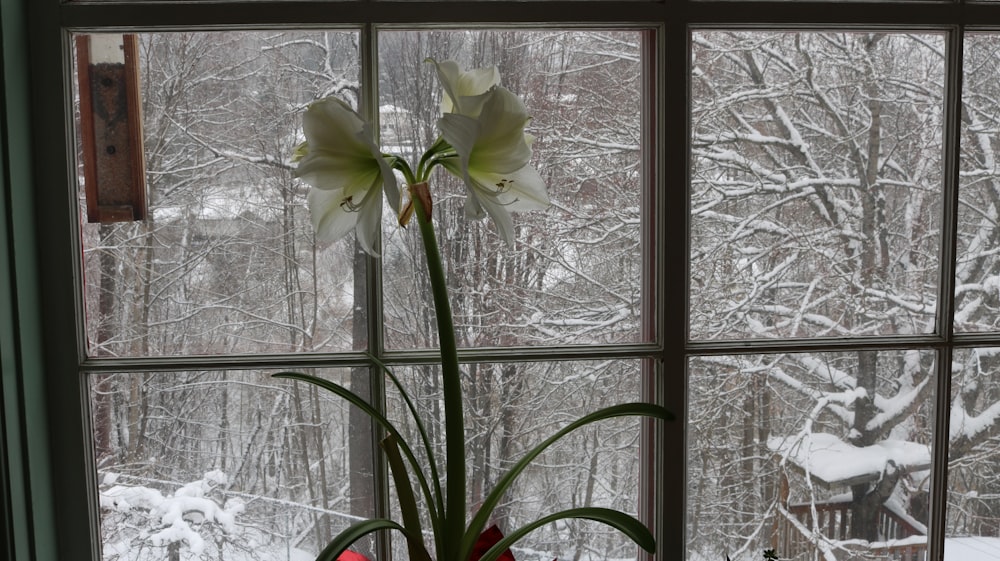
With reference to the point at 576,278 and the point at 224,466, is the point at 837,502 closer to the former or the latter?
the point at 576,278

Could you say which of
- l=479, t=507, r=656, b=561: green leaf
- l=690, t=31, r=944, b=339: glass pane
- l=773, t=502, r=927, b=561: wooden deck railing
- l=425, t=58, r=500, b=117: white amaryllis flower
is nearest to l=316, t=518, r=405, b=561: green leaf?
l=479, t=507, r=656, b=561: green leaf

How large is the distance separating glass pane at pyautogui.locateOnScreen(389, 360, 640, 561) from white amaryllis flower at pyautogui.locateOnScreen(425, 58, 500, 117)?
474mm

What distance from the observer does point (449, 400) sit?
932mm

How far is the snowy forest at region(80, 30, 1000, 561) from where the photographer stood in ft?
3.80

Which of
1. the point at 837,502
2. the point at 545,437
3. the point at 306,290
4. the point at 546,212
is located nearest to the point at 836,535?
the point at 837,502

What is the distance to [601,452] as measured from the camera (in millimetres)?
1229

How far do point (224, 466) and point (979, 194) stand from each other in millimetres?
1334

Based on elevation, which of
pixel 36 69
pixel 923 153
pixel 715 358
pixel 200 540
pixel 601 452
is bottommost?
pixel 200 540

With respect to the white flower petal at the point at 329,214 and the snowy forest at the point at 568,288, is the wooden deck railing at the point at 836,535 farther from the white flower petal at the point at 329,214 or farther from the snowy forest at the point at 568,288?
the white flower petal at the point at 329,214

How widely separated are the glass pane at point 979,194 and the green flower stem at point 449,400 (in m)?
0.92

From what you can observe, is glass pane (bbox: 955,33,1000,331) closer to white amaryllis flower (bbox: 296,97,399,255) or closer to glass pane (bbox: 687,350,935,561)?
glass pane (bbox: 687,350,935,561)

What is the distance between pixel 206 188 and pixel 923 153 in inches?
45.9

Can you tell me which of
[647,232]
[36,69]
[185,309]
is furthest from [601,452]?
[36,69]

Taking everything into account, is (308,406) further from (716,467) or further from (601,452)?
(716,467)
